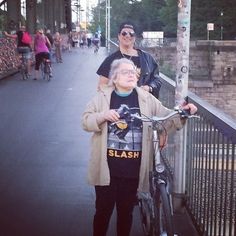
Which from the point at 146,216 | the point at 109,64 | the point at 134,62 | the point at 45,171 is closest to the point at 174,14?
the point at 45,171

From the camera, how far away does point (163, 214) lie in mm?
4453

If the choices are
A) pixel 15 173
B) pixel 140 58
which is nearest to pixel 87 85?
pixel 15 173

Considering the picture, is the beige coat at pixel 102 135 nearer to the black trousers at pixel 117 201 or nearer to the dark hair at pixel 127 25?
the black trousers at pixel 117 201

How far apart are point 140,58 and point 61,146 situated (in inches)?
165

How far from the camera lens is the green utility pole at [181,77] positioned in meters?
6.02

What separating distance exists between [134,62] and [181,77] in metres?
0.52

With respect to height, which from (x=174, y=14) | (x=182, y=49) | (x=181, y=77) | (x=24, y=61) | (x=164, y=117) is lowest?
(x=24, y=61)

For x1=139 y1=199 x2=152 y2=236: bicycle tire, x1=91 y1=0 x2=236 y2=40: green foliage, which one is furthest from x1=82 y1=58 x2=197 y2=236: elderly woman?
x1=91 y1=0 x2=236 y2=40: green foliage

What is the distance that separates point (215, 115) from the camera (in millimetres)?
4816

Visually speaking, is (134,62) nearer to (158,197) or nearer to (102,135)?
(102,135)

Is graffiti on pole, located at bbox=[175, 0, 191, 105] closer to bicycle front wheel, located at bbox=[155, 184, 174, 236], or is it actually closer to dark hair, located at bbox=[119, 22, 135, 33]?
dark hair, located at bbox=[119, 22, 135, 33]

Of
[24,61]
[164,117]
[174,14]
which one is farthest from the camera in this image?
[174,14]

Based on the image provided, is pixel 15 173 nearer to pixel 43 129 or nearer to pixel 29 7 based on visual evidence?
pixel 43 129

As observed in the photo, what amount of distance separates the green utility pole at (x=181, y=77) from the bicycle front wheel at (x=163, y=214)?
154 centimetres
